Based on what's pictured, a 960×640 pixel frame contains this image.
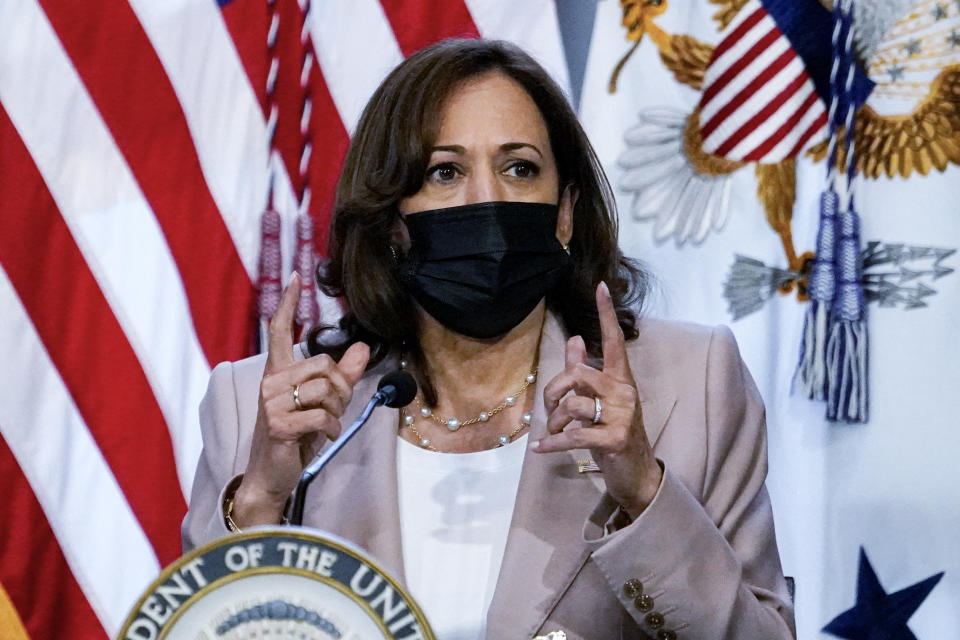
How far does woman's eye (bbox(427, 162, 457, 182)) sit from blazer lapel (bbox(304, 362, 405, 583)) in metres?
0.38

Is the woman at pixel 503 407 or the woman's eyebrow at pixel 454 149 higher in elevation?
the woman's eyebrow at pixel 454 149

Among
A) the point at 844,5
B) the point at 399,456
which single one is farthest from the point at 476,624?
the point at 844,5

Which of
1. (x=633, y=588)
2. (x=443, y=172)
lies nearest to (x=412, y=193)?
(x=443, y=172)

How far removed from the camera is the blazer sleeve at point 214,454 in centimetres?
198

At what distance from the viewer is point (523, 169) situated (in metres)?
1.98

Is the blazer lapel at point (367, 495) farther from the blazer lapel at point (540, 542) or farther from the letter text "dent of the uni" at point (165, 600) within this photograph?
the letter text "dent of the uni" at point (165, 600)

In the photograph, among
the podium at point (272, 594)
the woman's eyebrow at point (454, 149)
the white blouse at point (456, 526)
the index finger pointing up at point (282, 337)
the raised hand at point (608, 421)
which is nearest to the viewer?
the podium at point (272, 594)

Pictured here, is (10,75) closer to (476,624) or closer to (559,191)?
(559,191)

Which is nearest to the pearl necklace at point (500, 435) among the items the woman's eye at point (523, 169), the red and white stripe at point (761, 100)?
the woman's eye at point (523, 169)

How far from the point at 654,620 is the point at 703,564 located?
10cm

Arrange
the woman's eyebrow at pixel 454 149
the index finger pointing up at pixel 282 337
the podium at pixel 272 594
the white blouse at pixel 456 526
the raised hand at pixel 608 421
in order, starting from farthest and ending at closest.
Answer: the woman's eyebrow at pixel 454 149 → the white blouse at pixel 456 526 → the index finger pointing up at pixel 282 337 → the raised hand at pixel 608 421 → the podium at pixel 272 594

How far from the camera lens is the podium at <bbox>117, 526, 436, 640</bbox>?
1171mm

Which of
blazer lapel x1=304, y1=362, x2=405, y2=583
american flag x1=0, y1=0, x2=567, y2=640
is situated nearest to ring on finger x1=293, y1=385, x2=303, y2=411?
blazer lapel x1=304, y1=362, x2=405, y2=583

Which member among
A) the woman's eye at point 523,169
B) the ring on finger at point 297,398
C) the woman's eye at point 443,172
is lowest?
the ring on finger at point 297,398
